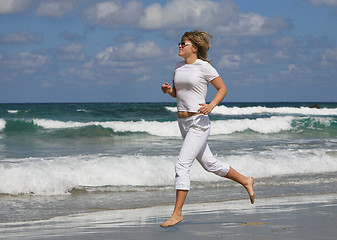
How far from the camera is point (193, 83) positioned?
463 cm

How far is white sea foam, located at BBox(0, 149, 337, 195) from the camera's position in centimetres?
779

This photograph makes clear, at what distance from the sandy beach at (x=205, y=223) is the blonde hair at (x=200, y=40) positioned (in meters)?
1.72

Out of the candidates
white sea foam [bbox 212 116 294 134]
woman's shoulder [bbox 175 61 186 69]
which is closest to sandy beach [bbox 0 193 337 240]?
woman's shoulder [bbox 175 61 186 69]

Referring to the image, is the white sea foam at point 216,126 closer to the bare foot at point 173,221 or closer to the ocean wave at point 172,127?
the ocean wave at point 172,127

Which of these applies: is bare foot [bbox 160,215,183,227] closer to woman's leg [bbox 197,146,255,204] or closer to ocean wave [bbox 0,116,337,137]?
woman's leg [bbox 197,146,255,204]

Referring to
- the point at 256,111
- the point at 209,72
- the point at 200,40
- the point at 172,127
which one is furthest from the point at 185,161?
the point at 256,111

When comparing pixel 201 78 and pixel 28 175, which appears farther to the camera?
pixel 28 175

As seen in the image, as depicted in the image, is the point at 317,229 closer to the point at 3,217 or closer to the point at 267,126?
the point at 3,217

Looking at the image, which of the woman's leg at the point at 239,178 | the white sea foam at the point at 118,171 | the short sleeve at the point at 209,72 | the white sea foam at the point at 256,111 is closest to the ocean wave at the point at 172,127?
the white sea foam at the point at 118,171

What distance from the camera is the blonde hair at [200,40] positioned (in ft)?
15.7

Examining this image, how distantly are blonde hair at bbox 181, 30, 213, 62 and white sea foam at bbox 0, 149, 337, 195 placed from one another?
12.9 ft

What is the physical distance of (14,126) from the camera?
20.3 meters

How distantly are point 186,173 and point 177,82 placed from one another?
91cm

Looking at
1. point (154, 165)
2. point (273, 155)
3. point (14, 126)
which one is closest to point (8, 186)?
point (154, 165)
